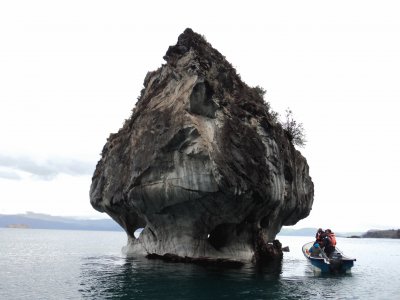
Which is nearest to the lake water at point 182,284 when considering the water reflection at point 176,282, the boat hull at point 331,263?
the water reflection at point 176,282

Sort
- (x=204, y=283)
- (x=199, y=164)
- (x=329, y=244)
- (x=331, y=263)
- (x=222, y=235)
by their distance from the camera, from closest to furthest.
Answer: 1. (x=204, y=283)
2. (x=199, y=164)
3. (x=331, y=263)
4. (x=329, y=244)
5. (x=222, y=235)

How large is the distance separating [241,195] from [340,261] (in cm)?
1005

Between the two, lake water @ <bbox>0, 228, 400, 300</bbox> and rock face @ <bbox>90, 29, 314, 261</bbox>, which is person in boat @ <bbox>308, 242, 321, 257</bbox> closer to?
lake water @ <bbox>0, 228, 400, 300</bbox>

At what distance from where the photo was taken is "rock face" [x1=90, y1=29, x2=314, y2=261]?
32188 mm

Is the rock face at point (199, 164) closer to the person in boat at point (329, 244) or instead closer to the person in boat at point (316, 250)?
the person in boat at point (316, 250)

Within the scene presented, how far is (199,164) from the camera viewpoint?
31.6m

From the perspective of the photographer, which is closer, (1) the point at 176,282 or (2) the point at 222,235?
(1) the point at 176,282

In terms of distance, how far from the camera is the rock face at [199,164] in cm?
3219

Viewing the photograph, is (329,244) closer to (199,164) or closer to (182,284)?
(199,164)

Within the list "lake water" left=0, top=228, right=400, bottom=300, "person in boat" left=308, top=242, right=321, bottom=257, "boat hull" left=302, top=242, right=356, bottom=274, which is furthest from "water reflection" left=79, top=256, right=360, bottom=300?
"person in boat" left=308, top=242, right=321, bottom=257

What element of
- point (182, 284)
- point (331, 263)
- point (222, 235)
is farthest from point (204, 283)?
point (331, 263)

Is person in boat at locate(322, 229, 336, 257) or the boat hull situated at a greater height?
person in boat at locate(322, 229, 336, 257)

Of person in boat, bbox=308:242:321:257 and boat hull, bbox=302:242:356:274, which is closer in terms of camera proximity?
boat hull, bbox=302:242:356:274

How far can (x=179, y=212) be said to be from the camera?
111 feet
